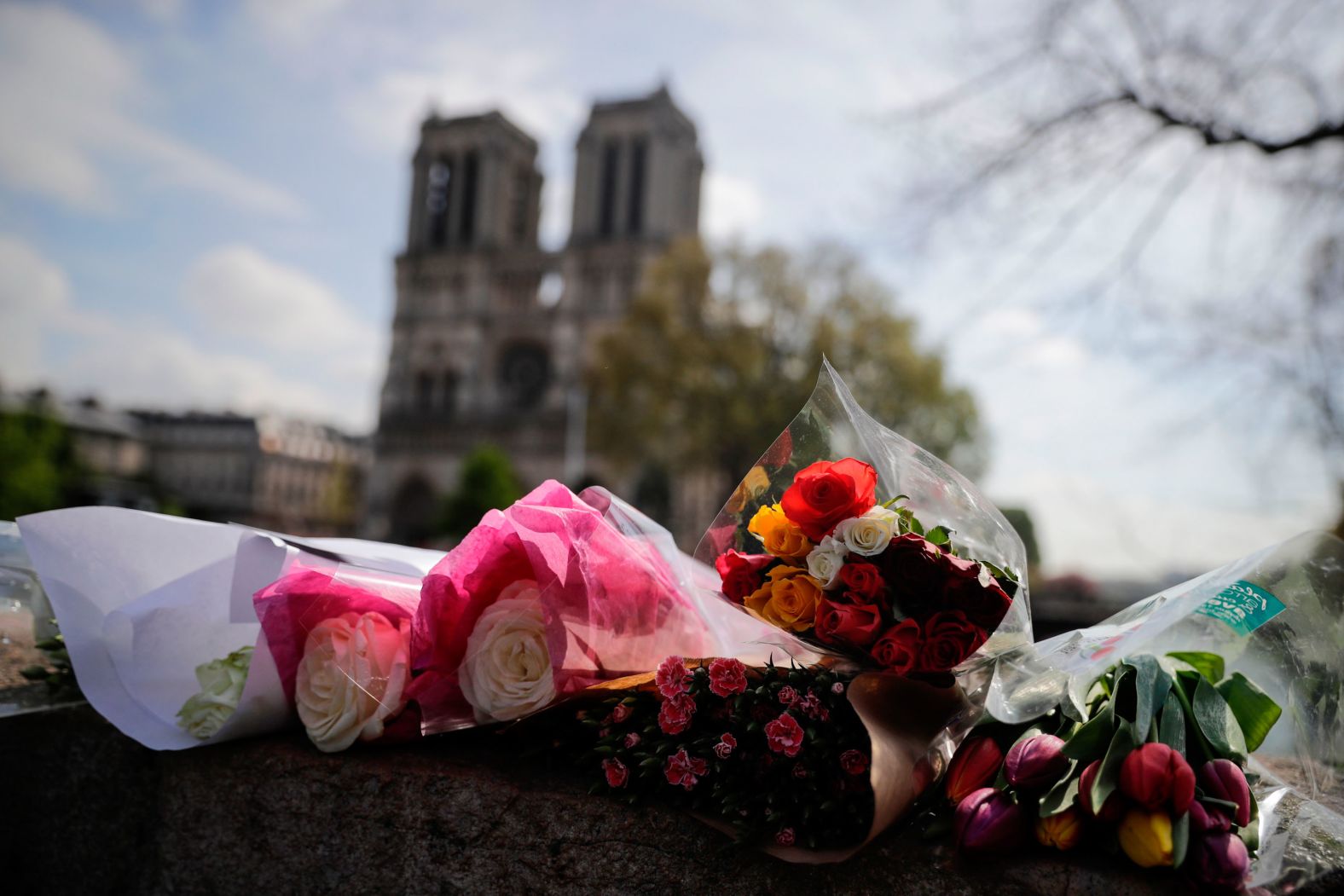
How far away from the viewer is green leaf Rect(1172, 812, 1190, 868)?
132 centimetres

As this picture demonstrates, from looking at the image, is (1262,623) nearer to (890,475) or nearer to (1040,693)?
(1040,693)

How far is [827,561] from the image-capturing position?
158 cm

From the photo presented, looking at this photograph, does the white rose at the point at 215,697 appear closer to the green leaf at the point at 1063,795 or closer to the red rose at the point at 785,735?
the red rose at the point at 785,735

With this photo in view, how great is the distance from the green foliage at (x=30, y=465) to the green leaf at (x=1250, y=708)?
120 feet

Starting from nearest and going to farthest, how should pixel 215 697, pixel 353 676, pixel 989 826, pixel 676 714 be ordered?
pixel 989 826
pixel 676 714
pixel 353 676
pixel 215 697

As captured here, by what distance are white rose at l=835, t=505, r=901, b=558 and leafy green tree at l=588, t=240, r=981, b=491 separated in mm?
22552

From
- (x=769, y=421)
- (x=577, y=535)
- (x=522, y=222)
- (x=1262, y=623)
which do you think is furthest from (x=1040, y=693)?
(x=522, y=222)

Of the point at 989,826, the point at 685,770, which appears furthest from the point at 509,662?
the point at 989,826

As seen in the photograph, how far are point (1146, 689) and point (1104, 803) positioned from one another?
0.22 meters

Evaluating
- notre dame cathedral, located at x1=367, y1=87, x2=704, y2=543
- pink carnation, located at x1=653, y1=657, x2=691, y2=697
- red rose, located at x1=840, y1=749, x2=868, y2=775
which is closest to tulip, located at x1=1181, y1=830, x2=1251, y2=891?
red rose, located at x1=840, y1=749, x2=868, y2=775

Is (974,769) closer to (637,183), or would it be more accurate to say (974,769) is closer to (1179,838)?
(1179,838)

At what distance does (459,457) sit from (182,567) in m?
49.1

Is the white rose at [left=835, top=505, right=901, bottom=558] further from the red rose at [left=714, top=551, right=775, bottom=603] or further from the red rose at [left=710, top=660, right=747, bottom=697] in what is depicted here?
the red rose at [left=710, top=660, right=747, bottom=697]

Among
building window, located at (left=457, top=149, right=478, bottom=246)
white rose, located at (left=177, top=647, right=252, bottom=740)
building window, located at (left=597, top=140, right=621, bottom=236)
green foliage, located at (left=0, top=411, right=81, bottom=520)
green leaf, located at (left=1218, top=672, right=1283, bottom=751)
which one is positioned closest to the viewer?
green leaf, located at (left=1218, top=672, right=1283, bottom=751)
